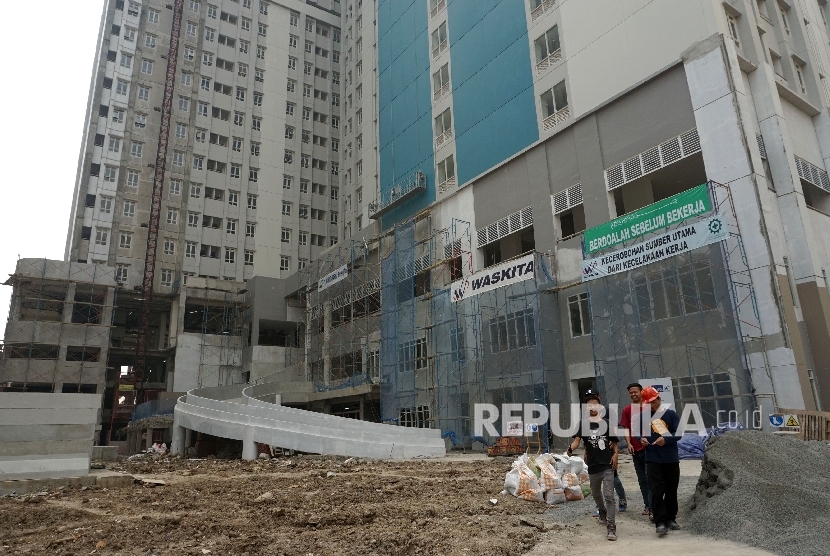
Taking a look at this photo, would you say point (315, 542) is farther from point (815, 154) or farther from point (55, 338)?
point (55, 338)

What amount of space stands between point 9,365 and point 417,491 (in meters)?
42.3

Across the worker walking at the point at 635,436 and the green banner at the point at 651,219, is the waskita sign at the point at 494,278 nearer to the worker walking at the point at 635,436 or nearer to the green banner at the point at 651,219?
the green banner at the point at 651,219

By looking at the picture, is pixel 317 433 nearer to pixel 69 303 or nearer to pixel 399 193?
pixel 399 193

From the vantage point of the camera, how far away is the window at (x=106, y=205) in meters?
50.5

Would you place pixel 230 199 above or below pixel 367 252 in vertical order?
above

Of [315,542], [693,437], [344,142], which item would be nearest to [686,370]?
[693,437]

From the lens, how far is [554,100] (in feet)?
89.5

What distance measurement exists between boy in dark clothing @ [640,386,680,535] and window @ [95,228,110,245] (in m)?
52.6

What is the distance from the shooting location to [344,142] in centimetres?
6022

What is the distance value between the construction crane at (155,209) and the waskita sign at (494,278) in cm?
3260

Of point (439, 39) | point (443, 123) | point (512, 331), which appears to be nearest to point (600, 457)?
point (512, 331)

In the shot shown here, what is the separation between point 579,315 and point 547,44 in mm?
13844

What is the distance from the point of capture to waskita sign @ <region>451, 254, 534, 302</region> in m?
24.4

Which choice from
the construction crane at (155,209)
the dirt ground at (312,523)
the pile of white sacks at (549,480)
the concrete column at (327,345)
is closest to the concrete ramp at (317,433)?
the dirt ground at (312,523)
